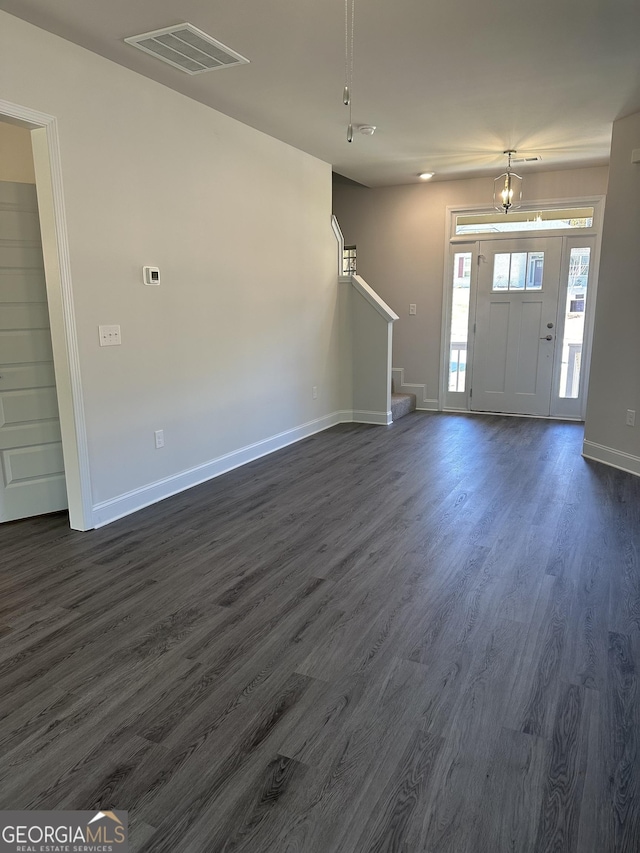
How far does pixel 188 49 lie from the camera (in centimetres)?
316

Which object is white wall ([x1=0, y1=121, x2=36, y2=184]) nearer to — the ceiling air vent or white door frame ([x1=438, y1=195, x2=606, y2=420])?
the ceiling air vent

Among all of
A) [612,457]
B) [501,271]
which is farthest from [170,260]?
[501,271]

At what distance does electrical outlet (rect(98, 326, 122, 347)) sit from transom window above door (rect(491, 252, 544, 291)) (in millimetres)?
4722

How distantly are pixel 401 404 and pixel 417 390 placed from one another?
1.89 feet

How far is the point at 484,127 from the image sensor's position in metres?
4.60

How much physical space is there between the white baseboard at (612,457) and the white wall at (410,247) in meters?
2.45

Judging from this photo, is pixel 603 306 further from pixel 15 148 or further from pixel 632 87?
pixel 15 148

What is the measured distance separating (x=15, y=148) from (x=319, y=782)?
156 inches

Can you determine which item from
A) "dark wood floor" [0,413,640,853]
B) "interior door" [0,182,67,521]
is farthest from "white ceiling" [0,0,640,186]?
"dark wood floor" [0,413,640,853]

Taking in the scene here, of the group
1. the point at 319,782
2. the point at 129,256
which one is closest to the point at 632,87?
the point at 129,256

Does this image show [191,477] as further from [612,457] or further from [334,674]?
[612,457]

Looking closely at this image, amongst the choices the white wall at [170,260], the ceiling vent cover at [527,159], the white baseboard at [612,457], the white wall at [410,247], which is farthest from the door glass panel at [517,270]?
the white wall at [170,260]

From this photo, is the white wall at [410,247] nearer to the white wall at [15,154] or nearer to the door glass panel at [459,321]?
the door glass panel at [459,321]

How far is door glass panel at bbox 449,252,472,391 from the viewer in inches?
268
